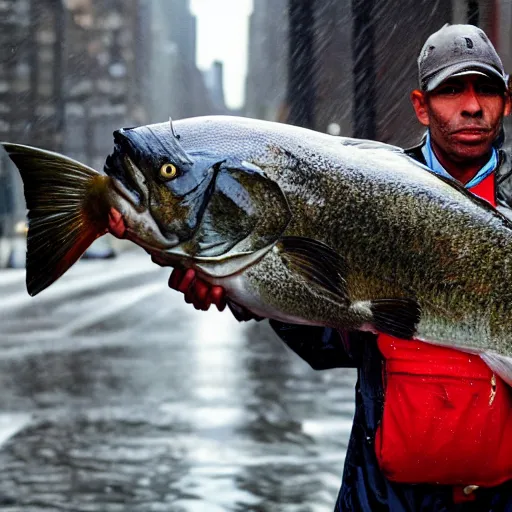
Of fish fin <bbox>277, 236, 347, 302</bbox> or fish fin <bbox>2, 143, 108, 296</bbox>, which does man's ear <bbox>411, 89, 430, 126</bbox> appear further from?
fish fin <bbox>2, 143, 108, 296</bbox>

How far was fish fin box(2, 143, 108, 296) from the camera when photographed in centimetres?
221

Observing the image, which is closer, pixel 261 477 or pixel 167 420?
pixel 261 477

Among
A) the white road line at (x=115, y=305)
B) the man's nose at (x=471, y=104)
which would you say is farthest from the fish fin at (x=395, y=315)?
the white road line at (x=115, y=305)

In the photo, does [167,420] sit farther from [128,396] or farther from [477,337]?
[477,337]

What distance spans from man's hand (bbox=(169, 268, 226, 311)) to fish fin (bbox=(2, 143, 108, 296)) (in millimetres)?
192

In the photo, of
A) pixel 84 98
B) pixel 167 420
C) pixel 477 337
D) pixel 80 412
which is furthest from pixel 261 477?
pixel 84 98

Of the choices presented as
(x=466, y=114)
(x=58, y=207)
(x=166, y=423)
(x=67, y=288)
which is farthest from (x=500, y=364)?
(x=67, y=288)

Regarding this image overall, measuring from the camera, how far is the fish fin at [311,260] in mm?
2191

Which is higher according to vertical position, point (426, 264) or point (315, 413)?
point (426, 264)

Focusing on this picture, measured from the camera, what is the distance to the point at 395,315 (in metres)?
2.26

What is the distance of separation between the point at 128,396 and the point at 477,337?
25.2 ft

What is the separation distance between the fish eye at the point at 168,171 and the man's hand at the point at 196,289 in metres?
0.19

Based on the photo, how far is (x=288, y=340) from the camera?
8.95ft

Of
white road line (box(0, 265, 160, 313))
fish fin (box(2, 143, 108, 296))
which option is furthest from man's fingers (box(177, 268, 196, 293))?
white road line (box(0, 265, 160, 313))
